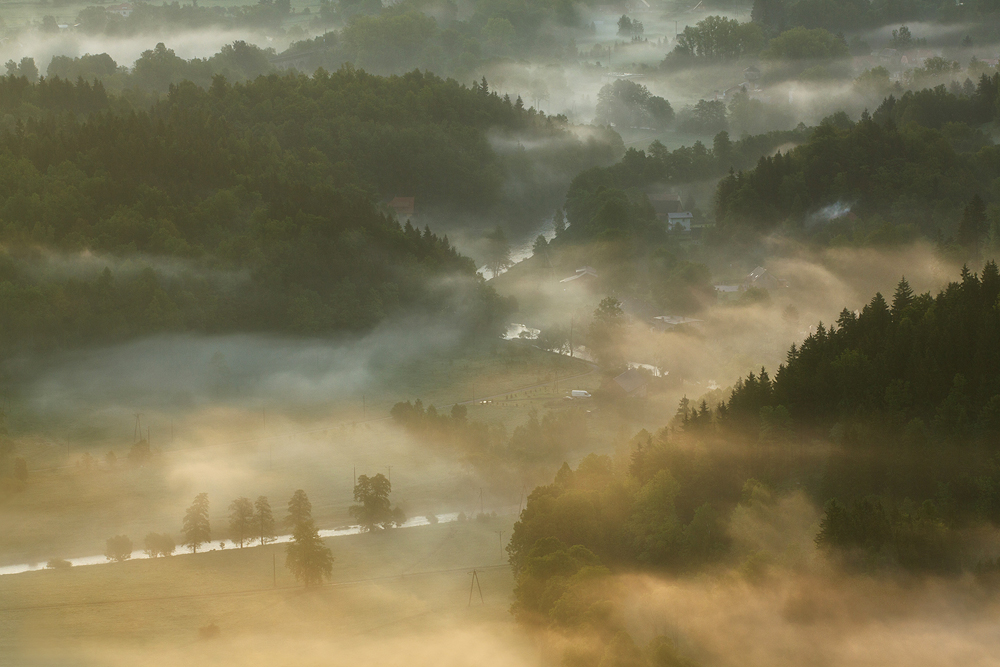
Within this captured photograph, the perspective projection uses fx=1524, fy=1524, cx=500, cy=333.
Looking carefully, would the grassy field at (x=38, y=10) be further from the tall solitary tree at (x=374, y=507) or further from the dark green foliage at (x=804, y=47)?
the tall solitary tree at (x=374, y=507)

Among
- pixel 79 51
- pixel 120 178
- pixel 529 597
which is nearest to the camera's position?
pixel 529 597

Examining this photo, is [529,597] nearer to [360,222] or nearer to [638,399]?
[638,399]

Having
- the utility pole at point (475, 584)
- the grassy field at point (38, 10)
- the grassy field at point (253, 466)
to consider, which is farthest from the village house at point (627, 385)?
the grassy field at point (38, 10)

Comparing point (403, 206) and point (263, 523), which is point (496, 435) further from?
point (403, 206)

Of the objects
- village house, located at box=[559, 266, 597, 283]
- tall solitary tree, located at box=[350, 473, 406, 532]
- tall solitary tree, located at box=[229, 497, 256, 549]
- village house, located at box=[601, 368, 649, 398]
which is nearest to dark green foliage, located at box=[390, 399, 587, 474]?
village house, located at box=[601, 368, 649, 398]

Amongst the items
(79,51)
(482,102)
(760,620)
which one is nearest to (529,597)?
(760,620)
